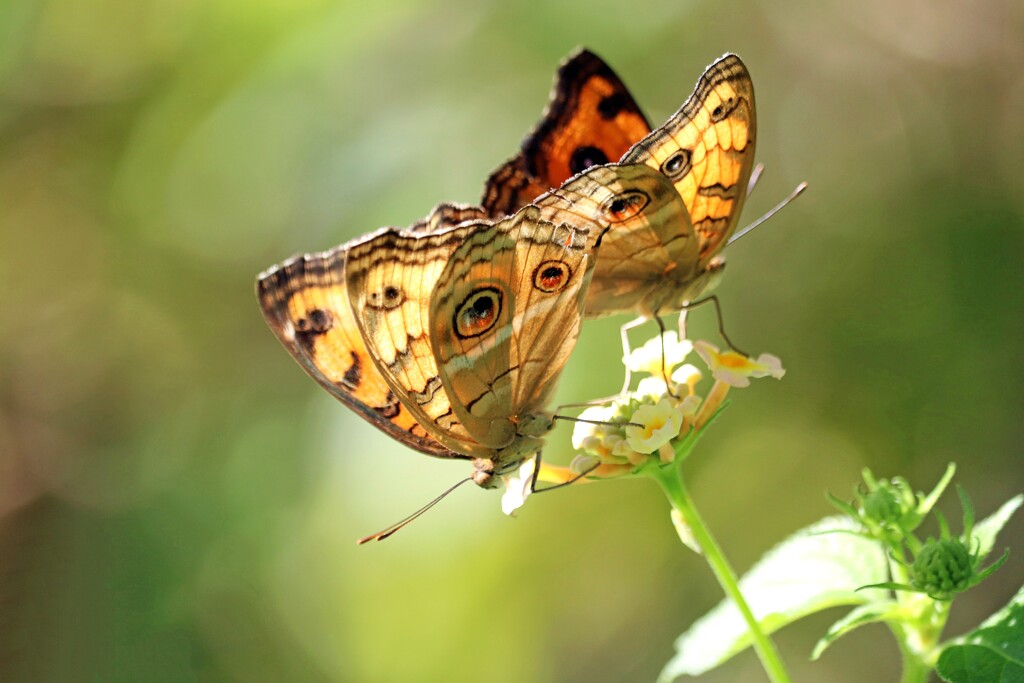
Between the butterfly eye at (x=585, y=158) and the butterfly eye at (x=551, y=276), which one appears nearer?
the butterfly eye at (x=551, y=276)

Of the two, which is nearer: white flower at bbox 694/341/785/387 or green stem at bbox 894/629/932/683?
green stem at bbox 894/629/932/683

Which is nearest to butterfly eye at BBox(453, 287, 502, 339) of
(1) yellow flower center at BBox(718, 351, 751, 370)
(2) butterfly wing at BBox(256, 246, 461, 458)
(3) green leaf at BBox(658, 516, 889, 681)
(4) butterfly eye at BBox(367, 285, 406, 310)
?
(4) butterfly eye at BBox(367, 285, 406, 310)

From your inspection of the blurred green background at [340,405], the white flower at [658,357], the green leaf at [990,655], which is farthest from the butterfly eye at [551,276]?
the blurred green background at [340,405]

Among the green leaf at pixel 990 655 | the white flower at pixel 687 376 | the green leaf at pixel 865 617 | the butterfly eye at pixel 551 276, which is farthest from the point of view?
the white flower at pixel 687 376

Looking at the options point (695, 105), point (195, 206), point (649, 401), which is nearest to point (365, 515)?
point (195, 206)

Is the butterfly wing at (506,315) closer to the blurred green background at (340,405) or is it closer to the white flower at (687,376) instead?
the white flower at (687,376)

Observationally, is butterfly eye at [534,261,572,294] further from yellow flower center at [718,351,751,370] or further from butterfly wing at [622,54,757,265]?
yellow flower center at [718,351,751,370]

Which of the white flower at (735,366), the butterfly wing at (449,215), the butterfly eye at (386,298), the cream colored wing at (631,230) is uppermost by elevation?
the butterfly wing at (449,215)
